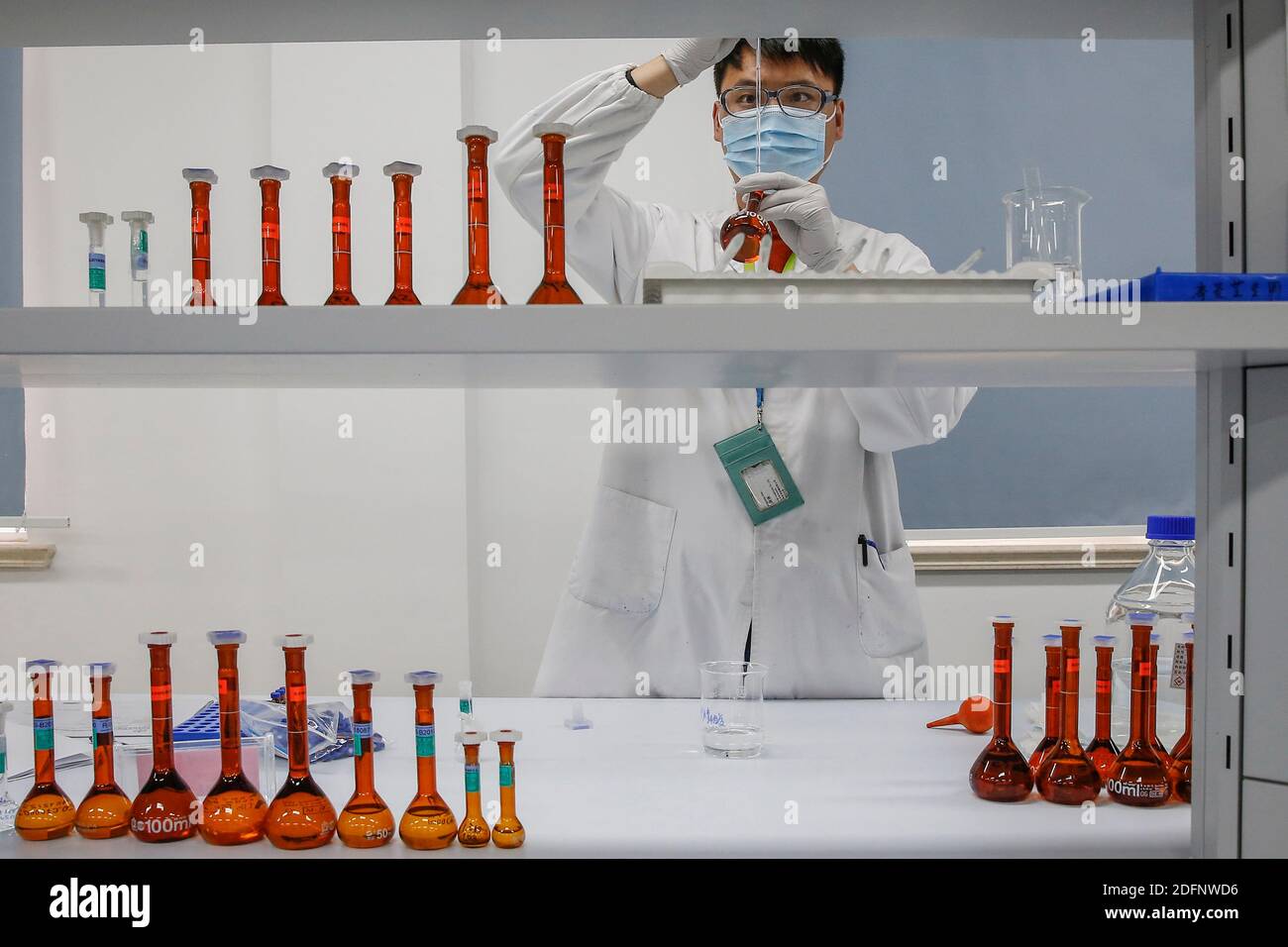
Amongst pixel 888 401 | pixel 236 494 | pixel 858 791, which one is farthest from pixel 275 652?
pixel 858 791

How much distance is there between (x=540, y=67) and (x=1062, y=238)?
7.08 feet

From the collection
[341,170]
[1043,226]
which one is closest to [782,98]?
[1043,226]

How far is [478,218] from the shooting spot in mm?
816

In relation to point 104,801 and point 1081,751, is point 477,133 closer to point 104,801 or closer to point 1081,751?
point 104,801

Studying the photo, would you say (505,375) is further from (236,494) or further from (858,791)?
(236,494)

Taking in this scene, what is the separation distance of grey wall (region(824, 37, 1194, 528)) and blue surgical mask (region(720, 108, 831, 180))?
136cm

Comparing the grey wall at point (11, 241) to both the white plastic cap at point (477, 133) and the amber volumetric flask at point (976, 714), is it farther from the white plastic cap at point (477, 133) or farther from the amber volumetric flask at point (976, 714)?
the amber volumetric flask at point (976, 714)

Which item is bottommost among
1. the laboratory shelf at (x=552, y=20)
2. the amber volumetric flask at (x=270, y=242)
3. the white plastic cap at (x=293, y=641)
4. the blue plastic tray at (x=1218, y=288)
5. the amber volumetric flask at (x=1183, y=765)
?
the amber volumetric flask at (x=1183, y=765)

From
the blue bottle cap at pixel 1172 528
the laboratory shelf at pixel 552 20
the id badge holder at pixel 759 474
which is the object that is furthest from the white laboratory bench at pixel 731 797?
the laboratory shelf at pixel 552 20

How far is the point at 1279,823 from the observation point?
0.80 metres

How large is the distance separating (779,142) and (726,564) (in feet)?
2.62

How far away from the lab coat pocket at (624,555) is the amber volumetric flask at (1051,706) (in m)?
0.95

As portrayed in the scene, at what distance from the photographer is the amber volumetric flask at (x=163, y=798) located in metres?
0.83

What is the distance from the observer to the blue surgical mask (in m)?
1.57
